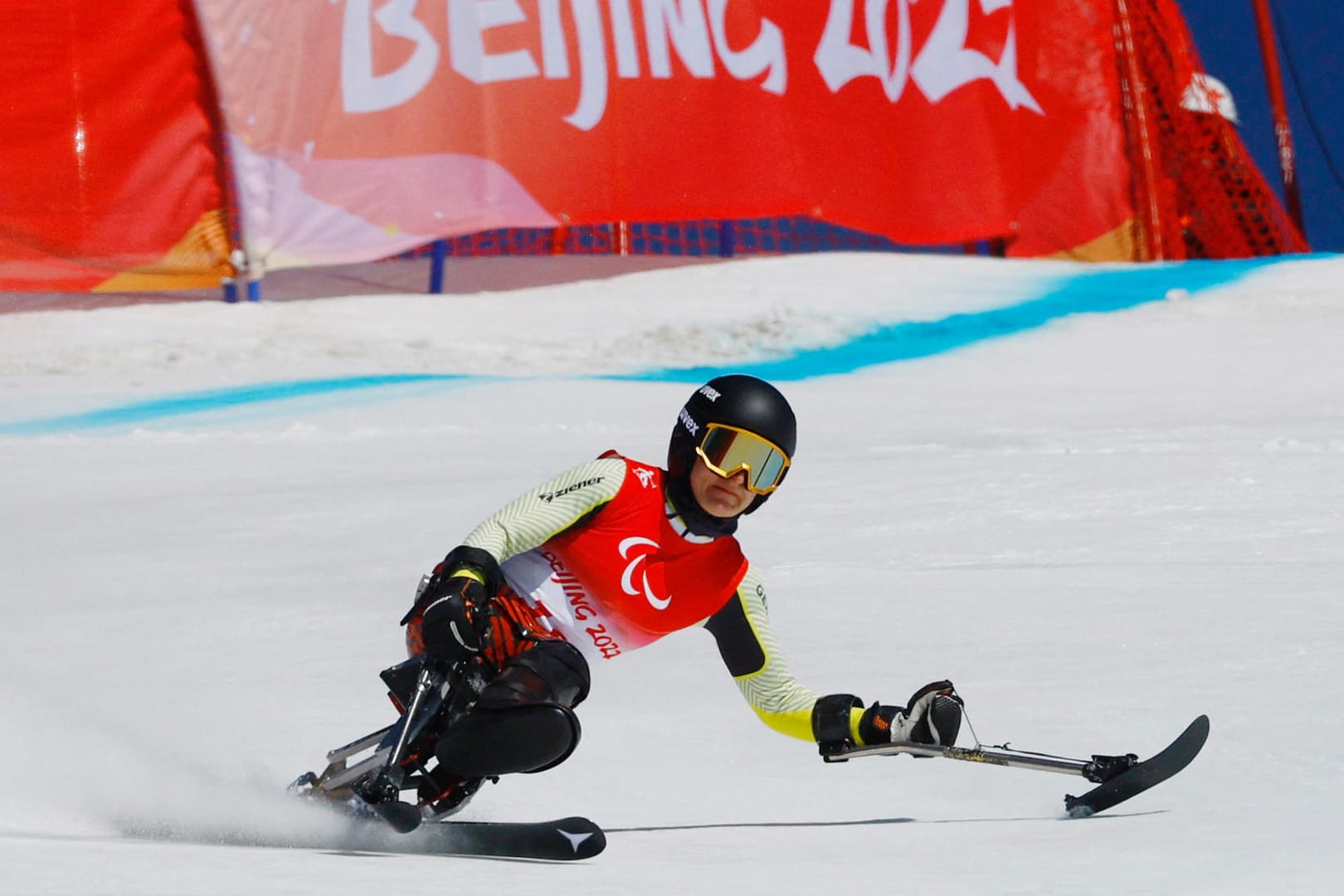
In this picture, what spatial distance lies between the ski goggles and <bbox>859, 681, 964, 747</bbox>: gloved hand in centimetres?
51

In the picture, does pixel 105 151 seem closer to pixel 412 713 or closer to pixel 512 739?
pixel 412 713

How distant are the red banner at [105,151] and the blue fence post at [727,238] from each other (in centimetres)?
342

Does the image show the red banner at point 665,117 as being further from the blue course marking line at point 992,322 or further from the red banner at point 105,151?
the blue course marking line at point 992,322

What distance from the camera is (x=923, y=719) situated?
10.9 ft

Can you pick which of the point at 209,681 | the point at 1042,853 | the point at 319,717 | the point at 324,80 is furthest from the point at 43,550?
the point at 324,80

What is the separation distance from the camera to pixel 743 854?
9.95ft

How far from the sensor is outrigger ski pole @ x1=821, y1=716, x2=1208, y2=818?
3.36 meters

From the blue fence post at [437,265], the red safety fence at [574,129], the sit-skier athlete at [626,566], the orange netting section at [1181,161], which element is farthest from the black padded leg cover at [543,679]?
the orange netting section at [1181,161]

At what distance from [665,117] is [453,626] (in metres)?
8.10

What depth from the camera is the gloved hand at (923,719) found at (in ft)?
10.8

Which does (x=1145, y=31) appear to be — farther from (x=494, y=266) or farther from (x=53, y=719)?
(x=53, y=719)

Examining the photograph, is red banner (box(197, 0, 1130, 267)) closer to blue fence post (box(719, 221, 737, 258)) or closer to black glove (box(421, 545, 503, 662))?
blue fence post (box(719, 221, 737, 258))

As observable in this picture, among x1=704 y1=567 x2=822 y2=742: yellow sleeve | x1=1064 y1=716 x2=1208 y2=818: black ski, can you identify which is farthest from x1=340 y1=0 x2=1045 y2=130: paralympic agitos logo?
x1=1064 y1=716 x2=1208 y2=818: black ski

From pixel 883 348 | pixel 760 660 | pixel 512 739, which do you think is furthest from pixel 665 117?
pixel 512 739
